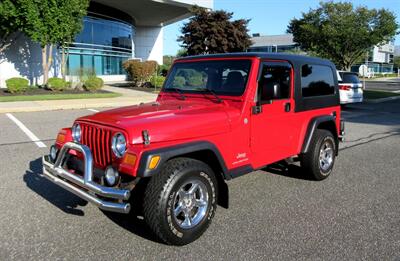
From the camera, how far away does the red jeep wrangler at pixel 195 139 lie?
3.49m

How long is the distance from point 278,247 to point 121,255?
1.45 meters

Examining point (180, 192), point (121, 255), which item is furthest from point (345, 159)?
point (121, 255)

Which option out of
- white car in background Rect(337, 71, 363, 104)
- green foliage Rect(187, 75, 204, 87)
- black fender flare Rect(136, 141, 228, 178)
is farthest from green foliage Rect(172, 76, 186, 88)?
white car in background Rect(337, 71, 363, 104)

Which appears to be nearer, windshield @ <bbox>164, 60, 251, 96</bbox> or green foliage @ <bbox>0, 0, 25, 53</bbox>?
windshield @ <bbox>164, 60, 251, 96</bbox>

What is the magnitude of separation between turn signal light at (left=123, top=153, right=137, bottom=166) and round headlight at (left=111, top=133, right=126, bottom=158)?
0.39 ft

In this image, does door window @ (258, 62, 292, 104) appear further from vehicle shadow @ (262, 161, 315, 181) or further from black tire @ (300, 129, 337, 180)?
vehicle shadow @ (262, 161, 315, 181)

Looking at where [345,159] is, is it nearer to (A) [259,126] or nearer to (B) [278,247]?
(A) [259,126]

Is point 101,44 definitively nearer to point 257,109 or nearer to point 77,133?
point 77,133

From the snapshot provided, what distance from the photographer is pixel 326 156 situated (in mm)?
5969

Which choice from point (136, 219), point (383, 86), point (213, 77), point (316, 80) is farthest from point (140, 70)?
point (383, 86)

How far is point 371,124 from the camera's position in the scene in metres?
12.3

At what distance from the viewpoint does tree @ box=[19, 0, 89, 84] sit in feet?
65.0

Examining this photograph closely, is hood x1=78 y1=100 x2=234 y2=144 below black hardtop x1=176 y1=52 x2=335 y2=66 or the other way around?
below

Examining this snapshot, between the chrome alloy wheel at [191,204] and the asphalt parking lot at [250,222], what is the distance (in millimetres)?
225
